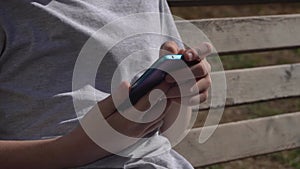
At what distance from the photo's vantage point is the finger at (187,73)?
1204 mm

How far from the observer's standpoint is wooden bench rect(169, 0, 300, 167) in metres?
2.10

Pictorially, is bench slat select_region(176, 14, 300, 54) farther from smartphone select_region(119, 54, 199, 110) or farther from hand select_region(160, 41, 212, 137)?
smartphone select_region(119, 54, 199, 110)

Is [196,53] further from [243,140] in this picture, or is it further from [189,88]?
[243,140]

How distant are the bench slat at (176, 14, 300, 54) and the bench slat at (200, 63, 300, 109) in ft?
0.26

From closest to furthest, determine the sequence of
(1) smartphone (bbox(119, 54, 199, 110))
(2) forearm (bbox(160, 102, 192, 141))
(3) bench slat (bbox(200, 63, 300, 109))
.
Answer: (1) smartphone (bbox(119, 54, 199, 110)) → (2) forearm (bbox(160, 102, 192, 141)) → (3) bench slat (bbox(200, 63, 300, 109))

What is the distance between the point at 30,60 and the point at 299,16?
4.01ft

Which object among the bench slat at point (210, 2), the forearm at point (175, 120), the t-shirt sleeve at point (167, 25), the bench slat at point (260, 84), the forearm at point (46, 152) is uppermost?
the t-shirt sleeve at point (167, 25)

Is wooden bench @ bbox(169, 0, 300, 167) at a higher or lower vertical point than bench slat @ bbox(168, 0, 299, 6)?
lower

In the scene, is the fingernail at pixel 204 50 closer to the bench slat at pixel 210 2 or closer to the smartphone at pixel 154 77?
the smartphone at pixel 154 77

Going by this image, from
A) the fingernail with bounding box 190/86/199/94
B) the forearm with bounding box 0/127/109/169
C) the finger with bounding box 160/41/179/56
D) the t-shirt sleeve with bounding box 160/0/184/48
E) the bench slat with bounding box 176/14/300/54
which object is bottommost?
the bench slat with bounding box 176/14/300/54

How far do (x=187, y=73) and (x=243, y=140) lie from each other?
107 centimetres

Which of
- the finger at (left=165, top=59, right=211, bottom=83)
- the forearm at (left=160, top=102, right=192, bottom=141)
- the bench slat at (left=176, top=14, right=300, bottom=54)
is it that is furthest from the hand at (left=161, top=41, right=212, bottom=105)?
the bench slat at (left=176, top=14, right=300, bottom=54)

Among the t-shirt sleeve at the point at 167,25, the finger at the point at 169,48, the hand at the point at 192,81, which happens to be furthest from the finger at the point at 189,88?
the t-shirt sleeve at the point at 167,25

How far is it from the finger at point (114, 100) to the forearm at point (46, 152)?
0.07 metres
